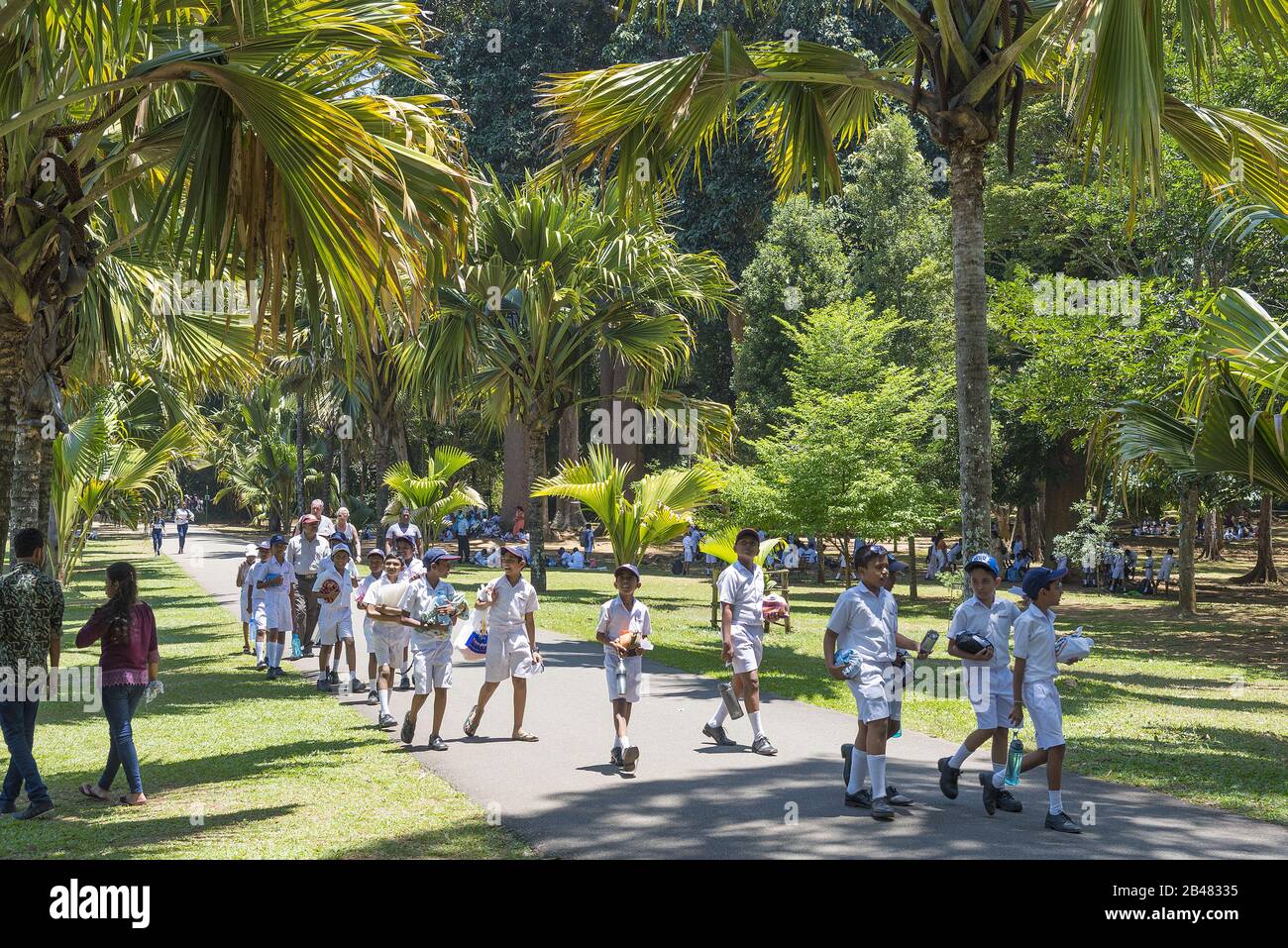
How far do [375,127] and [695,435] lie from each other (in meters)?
17.9

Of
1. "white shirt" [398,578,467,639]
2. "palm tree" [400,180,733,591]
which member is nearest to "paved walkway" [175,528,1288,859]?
"white shirt" [398,578,467,639]

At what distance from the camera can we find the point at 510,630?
10.1 metres

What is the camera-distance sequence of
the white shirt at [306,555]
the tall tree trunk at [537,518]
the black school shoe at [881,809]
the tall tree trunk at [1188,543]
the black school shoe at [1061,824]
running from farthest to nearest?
the tall tree trunk at [537,518], the tall tree trunk at [1188,543], the white shirt at [306,555], the black school shoe at [881,809], the black school shoe at [1061,824]

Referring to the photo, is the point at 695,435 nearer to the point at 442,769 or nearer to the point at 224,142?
the point at 442,769

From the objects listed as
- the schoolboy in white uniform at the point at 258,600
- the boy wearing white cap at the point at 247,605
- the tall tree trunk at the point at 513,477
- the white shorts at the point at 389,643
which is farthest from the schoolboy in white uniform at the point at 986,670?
the tall tree trunk at the point at 513,477

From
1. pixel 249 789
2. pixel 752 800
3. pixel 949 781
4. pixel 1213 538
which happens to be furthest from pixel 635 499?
pixel 1213 538

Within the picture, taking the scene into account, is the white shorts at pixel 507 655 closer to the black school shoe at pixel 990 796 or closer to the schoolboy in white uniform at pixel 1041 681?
the black school shoe at pixel 990 796

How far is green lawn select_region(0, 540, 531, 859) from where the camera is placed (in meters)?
6.95

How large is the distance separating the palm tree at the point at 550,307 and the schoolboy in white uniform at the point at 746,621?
13.4 metres

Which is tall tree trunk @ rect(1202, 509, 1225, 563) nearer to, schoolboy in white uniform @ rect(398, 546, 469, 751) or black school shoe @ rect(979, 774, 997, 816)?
schoolboy in white uniform @ rect(398, 546, 469, 751)

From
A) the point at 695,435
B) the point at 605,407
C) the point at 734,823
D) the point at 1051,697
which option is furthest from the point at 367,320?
the point at 605,407

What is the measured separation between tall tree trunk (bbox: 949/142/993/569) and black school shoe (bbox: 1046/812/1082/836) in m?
3.72

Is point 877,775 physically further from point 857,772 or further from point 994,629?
point 994,629

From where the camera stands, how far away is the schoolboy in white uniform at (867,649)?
769 centimetres
